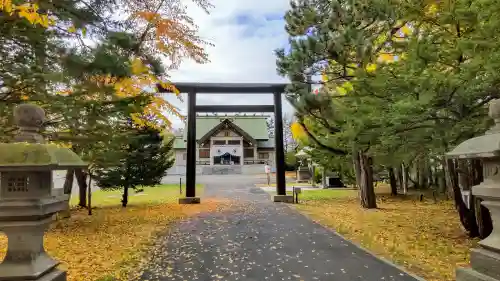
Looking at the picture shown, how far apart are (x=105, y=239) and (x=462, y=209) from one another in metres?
8.43

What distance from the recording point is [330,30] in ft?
30.8

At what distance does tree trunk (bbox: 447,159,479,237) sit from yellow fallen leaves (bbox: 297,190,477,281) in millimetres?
246

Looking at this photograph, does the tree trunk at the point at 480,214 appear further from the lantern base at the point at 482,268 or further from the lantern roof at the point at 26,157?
the lantern roof at the point at 26,157

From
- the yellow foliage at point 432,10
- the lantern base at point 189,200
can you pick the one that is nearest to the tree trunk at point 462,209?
the yellow foliage at point 432,10

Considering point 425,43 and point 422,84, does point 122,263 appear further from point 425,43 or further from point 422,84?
point 425,43

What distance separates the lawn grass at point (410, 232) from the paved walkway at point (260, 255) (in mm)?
571

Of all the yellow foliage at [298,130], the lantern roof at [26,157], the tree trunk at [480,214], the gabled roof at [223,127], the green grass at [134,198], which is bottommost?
the green grass at [134,198]

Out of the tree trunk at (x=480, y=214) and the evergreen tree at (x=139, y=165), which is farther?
the evergreen tree at (x=139, y=165)

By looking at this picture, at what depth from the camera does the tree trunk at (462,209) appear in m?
7.17

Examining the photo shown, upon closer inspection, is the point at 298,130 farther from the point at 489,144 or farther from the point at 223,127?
the point at 223,127

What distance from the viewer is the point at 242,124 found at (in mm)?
45906

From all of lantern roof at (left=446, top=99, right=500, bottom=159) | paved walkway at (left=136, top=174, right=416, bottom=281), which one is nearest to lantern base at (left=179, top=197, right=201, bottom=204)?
paved walkway at (left=136, top=174, right=416, bottom=281)

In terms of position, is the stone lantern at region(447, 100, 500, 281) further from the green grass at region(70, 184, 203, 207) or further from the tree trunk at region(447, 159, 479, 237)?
the green grass at region(70, 184, 203, 207)

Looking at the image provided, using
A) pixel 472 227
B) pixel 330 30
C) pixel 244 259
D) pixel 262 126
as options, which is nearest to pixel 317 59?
pixel 330 30
